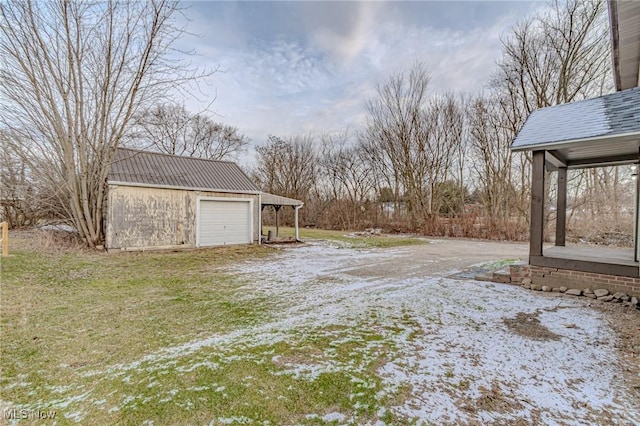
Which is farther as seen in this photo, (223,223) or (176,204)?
(223,223)

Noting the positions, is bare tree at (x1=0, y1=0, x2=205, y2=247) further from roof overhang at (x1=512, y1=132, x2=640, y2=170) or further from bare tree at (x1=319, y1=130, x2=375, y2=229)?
bare tree at (x1=319, y1=130, x2=375, y2=229)

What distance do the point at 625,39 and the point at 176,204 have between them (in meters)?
11.6

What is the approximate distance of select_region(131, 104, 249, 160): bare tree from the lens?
891 inches

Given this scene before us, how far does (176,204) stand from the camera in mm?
10172

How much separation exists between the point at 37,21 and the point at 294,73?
7574 millimetres

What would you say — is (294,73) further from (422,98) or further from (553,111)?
(422,98)

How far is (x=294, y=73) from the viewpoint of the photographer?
39.1ft

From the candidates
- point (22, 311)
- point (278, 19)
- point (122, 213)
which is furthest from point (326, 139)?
point (22, 311)

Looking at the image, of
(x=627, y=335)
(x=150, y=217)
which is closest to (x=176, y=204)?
(x=150, y=217)

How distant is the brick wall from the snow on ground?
0.50 m

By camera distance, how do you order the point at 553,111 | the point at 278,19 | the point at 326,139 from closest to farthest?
1. the point at 553,111
2. the point at 278,19
3. the point at 326,139

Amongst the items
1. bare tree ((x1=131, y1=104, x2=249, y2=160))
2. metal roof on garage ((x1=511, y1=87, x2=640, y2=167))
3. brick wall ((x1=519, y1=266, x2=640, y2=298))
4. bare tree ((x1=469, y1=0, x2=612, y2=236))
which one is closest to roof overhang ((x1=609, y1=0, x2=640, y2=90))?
metal roof on garage ((x1=511, y1=87, x2=640, y2=167))

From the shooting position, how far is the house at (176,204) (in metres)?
9.24

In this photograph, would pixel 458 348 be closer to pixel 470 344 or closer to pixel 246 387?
pixel 470 344
